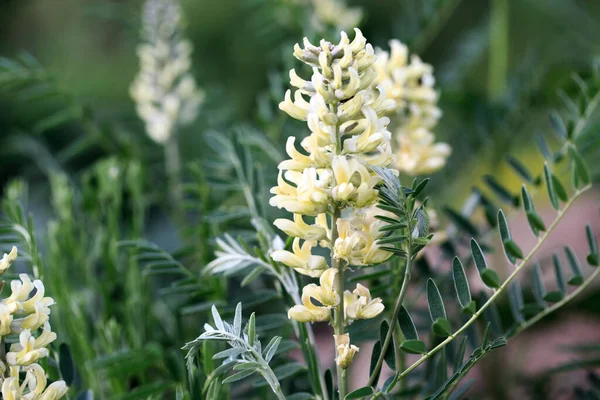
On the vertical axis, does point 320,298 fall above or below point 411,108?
below

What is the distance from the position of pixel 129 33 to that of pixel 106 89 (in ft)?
2.77

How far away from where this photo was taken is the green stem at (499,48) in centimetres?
83

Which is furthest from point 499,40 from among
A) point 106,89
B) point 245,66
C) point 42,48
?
point 42,48

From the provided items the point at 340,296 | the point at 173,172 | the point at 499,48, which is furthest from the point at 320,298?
the point at 499,48

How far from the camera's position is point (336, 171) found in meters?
0.32

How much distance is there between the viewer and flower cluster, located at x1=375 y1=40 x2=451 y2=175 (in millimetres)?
517

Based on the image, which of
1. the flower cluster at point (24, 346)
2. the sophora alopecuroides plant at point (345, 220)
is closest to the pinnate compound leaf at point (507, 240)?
the sophora alopecuroides plant at point (345, 220)

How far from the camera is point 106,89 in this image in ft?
5.56

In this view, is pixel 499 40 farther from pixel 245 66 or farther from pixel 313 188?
pixel 245 66

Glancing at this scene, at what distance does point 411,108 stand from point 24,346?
34 centimetres

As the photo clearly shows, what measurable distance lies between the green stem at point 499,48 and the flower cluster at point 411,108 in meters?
0.30

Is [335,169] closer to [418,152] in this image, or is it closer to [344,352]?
[344,352]

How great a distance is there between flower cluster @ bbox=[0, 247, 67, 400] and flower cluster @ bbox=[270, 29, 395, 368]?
0.11 meters

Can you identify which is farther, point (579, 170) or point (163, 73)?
point (163, 73)
